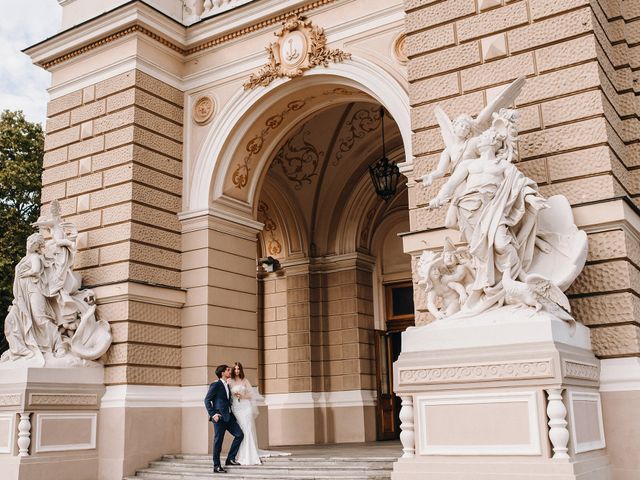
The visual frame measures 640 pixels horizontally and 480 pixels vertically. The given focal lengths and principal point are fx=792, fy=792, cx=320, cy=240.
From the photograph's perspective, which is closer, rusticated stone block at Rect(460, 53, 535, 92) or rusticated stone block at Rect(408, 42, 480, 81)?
rusticated stone block at Rect(460, 53, 535, 92)

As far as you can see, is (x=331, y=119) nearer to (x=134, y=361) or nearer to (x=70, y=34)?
(x=70, y=34)

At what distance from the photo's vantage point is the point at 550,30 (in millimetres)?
9266

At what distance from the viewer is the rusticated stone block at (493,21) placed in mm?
9562

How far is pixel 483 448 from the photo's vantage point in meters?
7.15

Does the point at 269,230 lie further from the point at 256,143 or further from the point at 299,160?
the point at 256,143

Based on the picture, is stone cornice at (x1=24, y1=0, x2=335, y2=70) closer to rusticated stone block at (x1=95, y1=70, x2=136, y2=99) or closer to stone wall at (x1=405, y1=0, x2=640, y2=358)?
rusticated stone block at (x1=95, y1=70, x2=136, y2=99)

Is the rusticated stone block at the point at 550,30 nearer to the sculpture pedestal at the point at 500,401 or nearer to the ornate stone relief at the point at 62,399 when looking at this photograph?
the sculpture pedestal at the point at 500,401

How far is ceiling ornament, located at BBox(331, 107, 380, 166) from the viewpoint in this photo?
1589 cm

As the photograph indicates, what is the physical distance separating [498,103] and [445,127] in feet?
2.17

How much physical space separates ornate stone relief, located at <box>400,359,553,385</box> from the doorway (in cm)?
834

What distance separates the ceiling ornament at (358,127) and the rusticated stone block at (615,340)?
27.7 feet

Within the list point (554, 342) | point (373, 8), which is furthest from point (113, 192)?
point (554, 342)

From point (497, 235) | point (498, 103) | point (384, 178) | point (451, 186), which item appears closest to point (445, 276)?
point (497, 235)

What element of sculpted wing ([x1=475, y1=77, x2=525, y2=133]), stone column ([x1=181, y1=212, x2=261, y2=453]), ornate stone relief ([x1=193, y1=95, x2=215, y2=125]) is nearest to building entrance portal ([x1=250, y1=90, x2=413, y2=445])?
ornate stone relief ([x1=193, y1=95, x2=215, y2=125])
